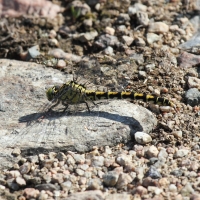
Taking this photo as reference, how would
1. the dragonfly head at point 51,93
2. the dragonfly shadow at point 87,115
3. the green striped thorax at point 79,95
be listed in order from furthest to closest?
the dragonfly head at point 51,93
the green striped thorax at point 79,95
the dragonfly shadow at point 87,115

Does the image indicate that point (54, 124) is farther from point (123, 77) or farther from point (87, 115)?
point (123, 77)

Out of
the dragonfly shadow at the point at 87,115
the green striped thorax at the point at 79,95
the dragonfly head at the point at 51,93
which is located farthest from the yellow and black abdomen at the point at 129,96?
the dragonfly head at the point at 51,93

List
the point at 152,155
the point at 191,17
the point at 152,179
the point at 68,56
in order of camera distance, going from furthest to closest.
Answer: the point at 191,17
the point at 68,56
the point at 152,155
the point at 152,179

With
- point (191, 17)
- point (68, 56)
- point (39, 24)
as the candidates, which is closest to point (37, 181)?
→ point (68, 56)

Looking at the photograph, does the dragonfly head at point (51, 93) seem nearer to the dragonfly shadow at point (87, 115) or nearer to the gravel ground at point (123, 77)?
the dragonfly shadow at point (87, 115)

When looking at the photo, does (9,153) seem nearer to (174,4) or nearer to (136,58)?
(136,58)

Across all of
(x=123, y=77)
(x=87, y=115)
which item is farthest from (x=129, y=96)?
(x=123, y=77)
